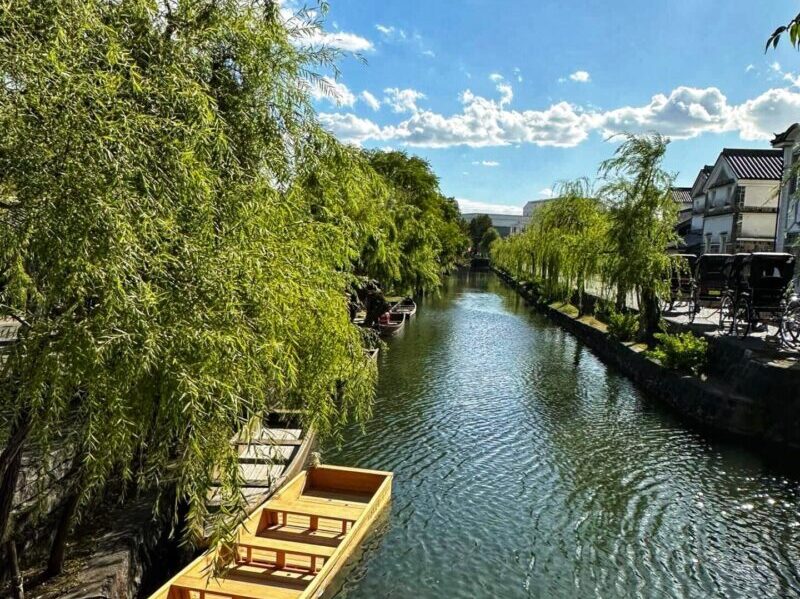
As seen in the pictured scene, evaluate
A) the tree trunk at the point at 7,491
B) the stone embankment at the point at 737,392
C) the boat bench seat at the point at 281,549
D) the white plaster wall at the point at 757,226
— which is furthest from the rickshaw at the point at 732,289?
the white plaster wall at the point at 757,226

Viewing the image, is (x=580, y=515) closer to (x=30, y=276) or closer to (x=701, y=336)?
(x=30, y=276)

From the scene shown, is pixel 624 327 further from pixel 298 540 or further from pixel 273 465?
pixel 273 465

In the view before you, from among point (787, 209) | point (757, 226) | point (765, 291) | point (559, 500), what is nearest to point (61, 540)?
point (559, 500)

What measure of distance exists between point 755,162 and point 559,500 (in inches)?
1545

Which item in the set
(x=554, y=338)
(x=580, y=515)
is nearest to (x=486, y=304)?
(x=554, y=338)

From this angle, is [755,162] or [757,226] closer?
[757,226]

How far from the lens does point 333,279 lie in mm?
6426

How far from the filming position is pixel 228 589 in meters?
6.03

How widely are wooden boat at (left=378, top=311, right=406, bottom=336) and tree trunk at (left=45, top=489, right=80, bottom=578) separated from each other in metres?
17.2

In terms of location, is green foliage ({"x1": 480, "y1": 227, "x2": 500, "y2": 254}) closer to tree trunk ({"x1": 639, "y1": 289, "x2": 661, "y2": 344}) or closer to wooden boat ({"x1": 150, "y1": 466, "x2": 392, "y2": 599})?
tree trunk ({"x1": 639, "y1": 289, "x2": 661, "y2": 344})

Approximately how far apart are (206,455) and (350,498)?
5.09 meters

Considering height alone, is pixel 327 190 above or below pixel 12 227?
above

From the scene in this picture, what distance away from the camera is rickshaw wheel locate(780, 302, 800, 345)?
1296 centimetres

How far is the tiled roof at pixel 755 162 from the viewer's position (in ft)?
124
